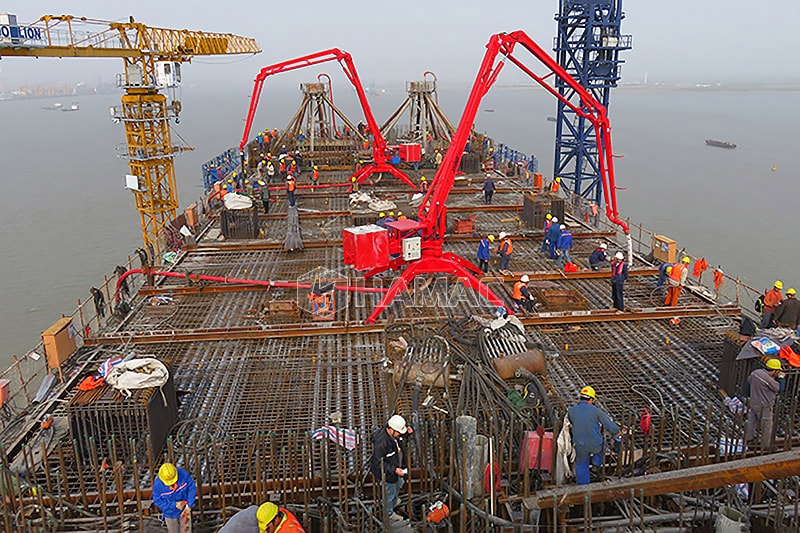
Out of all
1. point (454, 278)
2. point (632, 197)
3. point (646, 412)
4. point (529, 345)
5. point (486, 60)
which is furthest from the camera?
point (632, 197)

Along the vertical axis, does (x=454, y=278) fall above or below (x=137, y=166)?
below

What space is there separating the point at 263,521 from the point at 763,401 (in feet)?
21.5

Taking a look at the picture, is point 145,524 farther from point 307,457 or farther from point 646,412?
point 646,412

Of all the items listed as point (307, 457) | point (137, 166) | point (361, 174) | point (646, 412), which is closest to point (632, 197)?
point (361, 174)

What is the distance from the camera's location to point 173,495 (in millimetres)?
6035

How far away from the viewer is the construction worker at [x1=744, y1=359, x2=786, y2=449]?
7582mm

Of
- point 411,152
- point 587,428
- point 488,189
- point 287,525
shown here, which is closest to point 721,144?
point 411,152

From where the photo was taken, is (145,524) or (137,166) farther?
(137,166)

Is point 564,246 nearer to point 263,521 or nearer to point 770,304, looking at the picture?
point 770,304

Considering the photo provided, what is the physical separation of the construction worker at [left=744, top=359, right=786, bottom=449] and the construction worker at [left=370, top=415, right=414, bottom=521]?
4479mm

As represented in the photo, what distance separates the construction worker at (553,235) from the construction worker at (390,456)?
35.5ft

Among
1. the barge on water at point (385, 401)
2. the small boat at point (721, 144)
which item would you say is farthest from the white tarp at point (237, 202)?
the small boat at point (721, 144)

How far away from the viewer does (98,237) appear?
36750 mm

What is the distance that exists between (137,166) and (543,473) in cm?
2915
